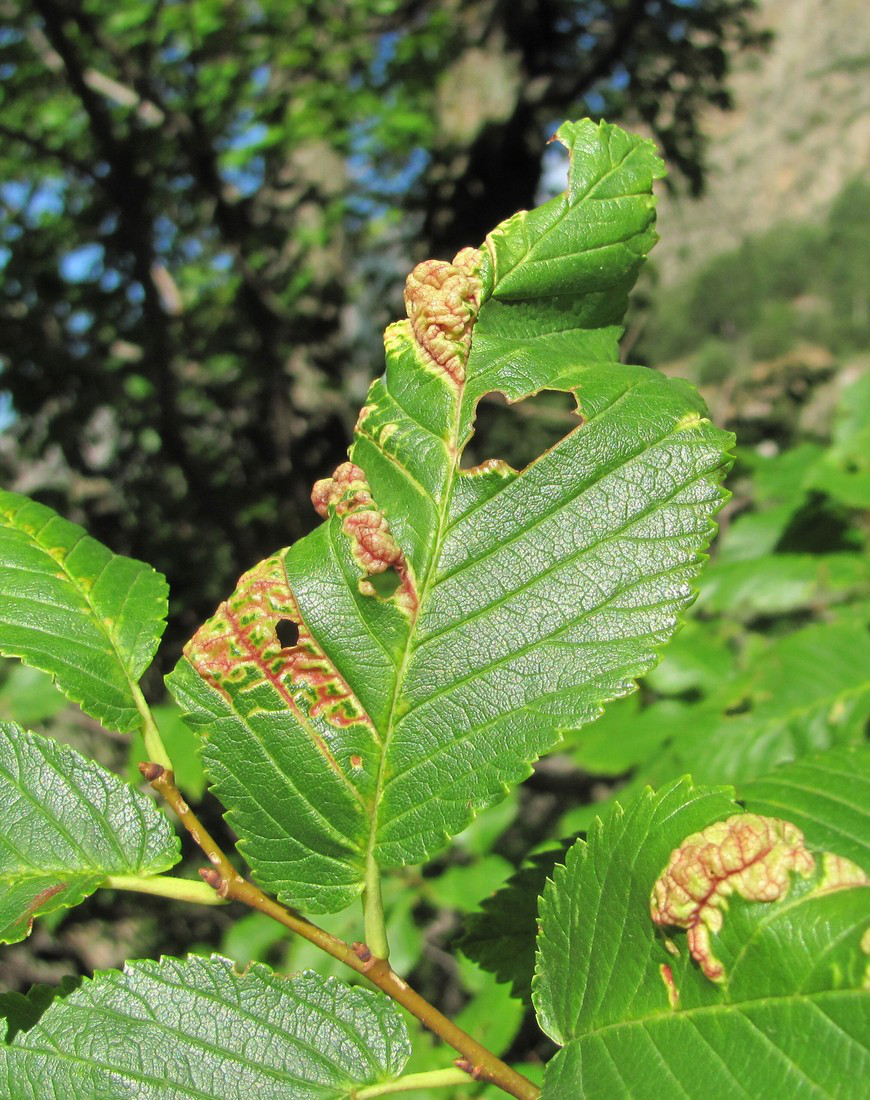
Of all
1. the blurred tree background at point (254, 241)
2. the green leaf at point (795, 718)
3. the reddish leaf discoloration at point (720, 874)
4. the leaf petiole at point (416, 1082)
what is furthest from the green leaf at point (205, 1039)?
the blurred tree background at point (254, 241)

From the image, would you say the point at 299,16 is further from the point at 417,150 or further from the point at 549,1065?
the point at 549,1065

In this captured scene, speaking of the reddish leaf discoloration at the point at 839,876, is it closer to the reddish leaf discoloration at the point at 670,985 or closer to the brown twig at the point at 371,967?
the reddish leaf discoloration at the point at 670,985

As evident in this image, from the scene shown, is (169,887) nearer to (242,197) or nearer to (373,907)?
(373,907)

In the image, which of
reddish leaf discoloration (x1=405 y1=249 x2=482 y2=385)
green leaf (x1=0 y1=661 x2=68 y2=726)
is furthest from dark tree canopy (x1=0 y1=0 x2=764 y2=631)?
reddish leaf discoloration (x1=405 y1=249 x2=482 y2=385)

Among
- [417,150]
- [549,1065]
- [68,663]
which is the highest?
[417,150]

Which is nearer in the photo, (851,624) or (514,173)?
(851,624)

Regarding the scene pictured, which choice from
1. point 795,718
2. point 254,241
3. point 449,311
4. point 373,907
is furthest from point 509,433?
point 373,907

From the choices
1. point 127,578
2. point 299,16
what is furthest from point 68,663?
point 299,16
